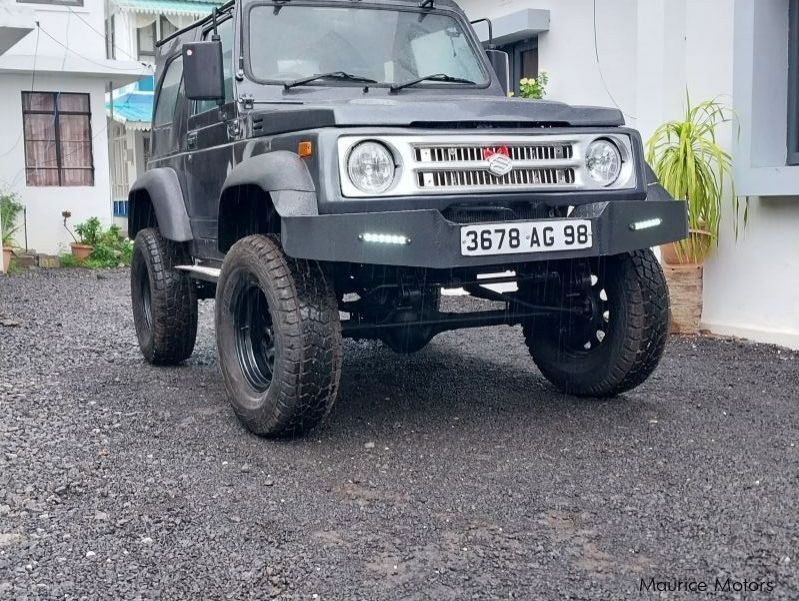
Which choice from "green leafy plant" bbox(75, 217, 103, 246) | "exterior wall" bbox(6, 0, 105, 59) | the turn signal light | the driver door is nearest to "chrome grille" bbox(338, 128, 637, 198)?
the turn signal light

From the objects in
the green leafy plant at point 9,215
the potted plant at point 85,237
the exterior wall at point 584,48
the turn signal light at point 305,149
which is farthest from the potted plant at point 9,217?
the turn signal light at point 305,149

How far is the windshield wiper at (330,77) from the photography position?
4836 millimetres

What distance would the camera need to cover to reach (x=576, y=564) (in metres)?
2.94

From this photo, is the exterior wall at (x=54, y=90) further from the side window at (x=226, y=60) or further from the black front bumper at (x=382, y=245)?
the black front bumper at (x=382, y=245)

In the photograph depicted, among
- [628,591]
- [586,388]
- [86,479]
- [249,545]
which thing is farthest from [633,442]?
[86,479]

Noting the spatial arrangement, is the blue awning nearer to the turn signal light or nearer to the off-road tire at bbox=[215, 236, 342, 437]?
the off-road tire at bbox=[215, 236, 342, 437]

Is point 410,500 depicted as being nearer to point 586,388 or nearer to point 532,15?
point 586,388

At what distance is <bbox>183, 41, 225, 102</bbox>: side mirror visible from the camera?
4.66 m

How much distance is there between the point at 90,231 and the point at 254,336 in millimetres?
11802

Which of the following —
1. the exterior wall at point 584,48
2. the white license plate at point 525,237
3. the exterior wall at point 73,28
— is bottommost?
the white license plate at point 525,237

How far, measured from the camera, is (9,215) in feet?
49.1

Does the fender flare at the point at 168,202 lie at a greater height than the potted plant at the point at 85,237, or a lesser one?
greater

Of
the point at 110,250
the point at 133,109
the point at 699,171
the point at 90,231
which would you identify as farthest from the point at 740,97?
the point at 133,109

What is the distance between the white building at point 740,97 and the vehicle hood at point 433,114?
2462 mm
